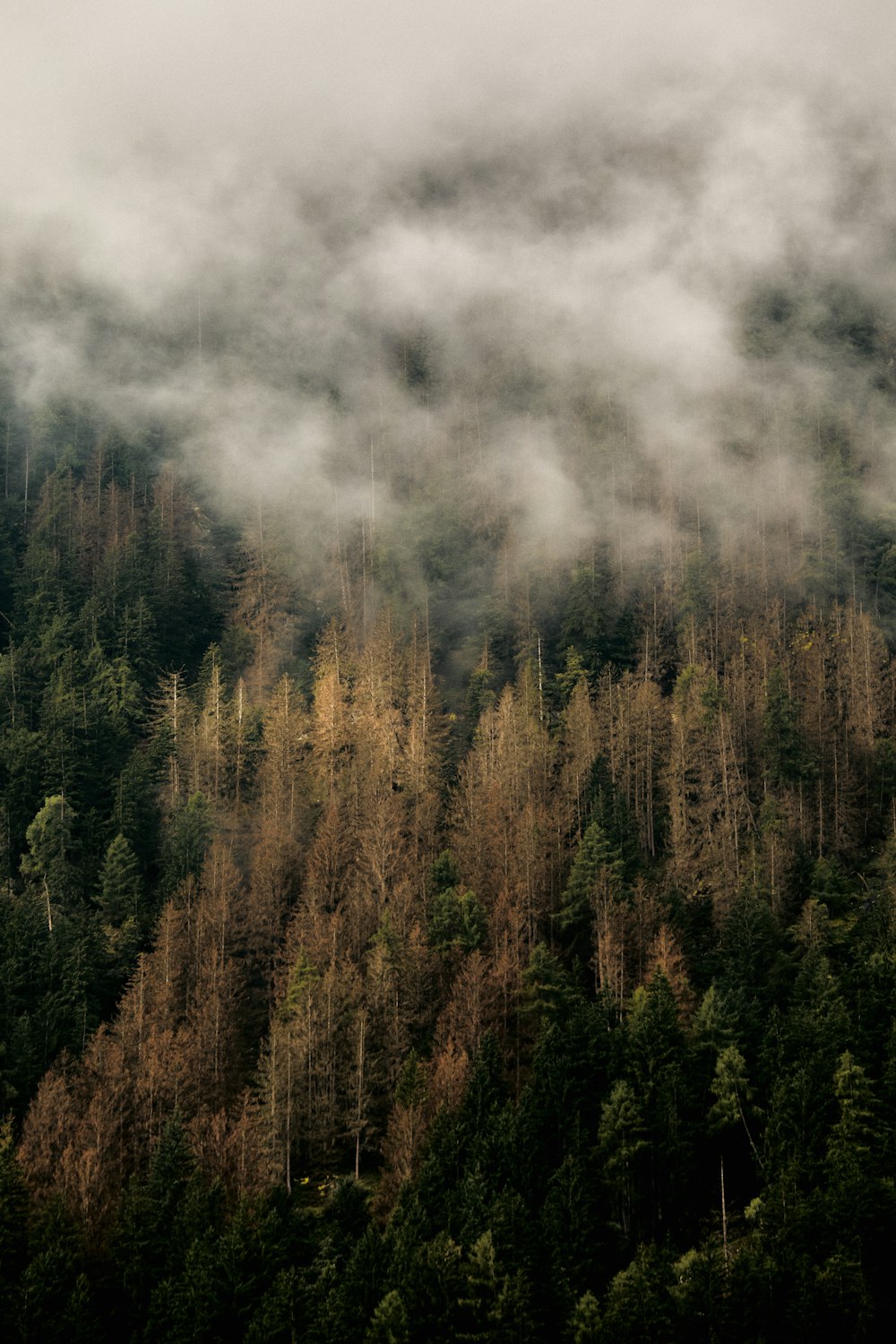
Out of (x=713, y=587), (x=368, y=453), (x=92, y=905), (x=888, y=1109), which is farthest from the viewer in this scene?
(x=368, y=453)

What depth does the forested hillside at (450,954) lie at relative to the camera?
151ft

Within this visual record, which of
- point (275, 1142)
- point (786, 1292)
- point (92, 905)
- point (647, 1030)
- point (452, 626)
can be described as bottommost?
point (786, 1292)

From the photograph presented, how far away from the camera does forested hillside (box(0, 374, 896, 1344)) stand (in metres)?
46.0

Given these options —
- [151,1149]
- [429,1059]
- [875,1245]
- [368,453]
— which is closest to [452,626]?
[368,453]

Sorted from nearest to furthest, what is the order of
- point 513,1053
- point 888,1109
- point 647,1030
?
point 888,1109 → point 647,1030 → point 513,1053

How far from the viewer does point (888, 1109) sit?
5178 centimetres

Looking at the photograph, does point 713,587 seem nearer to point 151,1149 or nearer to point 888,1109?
point 888,1109

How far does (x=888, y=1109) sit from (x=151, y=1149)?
36.5 m

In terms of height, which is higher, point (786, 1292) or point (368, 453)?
point (368, 453)

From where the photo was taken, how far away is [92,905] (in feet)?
274

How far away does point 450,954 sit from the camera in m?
70.8

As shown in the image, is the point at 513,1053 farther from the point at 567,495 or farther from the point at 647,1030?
the point at 567,495

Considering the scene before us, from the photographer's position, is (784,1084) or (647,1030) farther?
(647,1030)

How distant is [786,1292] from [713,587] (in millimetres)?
96648
